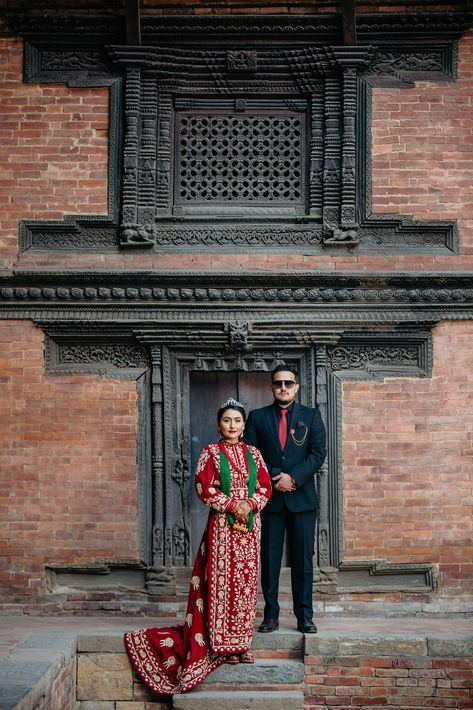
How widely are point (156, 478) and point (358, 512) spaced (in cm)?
184

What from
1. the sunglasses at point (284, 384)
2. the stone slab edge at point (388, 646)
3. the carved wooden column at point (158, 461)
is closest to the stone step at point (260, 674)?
the stone slab edge at point (388, 646)

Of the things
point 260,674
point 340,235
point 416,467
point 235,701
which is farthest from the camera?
point 340,235

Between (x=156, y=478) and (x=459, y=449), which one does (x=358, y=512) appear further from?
(x=156, y=478)

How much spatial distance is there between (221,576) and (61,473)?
2.31 meters

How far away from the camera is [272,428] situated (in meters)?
7.20

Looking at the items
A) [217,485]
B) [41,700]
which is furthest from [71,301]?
[41,700]

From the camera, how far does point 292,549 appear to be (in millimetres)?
7141

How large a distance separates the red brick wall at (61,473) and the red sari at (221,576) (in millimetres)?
1691

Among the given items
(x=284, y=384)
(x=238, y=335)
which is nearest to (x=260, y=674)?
(x=284, y=384)

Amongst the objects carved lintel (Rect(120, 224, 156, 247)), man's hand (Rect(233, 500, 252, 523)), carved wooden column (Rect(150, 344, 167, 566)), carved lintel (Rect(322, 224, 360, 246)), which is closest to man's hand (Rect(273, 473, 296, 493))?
man's hand (Rect(233, 500, 252, 523))

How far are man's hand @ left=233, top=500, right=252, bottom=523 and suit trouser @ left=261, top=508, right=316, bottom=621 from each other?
441mm

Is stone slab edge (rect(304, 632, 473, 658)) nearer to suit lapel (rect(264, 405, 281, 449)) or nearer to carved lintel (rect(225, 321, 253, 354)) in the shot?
suit lapel (rect(264, 405, 281, 449))

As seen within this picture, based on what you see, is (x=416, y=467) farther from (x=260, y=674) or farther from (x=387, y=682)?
(x=260, y=674)

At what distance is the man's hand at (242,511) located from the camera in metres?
6.67
